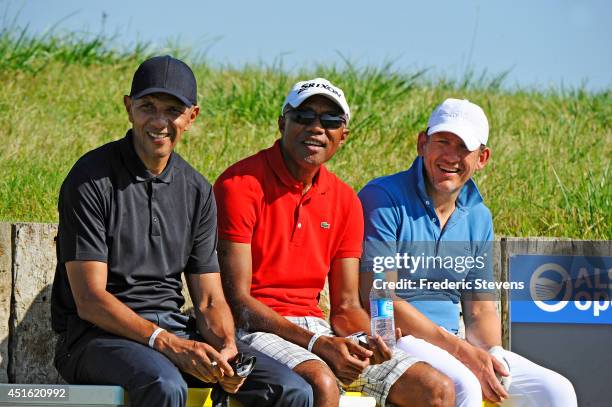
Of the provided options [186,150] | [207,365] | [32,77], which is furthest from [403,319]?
[32,77]

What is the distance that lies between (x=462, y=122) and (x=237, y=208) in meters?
1.27

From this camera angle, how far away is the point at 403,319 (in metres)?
5.43

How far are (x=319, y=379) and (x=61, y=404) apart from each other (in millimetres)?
1105

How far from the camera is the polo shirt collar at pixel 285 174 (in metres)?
5.35

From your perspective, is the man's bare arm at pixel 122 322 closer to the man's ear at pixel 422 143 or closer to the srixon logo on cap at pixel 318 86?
the srixon logo on cap at pixel 318 86

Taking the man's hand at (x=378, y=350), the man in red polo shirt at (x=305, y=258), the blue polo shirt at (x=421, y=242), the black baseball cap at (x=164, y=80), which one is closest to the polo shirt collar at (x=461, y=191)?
the blue polo shirt at (x=421, y=242)

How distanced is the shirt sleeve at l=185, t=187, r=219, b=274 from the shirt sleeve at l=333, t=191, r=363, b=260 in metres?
0.71

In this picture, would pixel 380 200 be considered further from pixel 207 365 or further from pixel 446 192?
pixel 207 365

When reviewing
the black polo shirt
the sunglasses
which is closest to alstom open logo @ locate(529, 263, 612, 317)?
the sunglasses

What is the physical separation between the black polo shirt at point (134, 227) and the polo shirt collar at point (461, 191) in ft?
3.91

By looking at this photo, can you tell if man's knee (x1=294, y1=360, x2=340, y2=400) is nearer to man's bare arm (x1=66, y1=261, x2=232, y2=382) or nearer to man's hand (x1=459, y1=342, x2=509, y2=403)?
man's bare arm (x1=66, y1=261, x2=232, y2=382)

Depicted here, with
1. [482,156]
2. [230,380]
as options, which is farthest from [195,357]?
[482,156]

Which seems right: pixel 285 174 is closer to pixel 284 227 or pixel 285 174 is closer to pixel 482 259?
pixel 284 227

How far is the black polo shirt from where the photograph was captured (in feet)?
15.4
